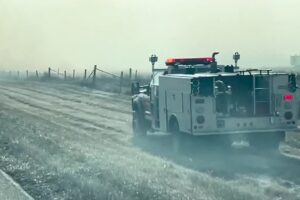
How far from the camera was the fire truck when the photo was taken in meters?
14.9

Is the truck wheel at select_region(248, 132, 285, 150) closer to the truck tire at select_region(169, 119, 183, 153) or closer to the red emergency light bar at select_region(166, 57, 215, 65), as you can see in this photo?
the truck tire at select_region(169, 119, 183, 153)

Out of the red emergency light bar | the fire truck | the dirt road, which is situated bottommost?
the dirt road

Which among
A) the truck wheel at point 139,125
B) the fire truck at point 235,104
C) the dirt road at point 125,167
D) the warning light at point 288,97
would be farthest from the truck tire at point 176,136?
the truck wheel at point 139,125

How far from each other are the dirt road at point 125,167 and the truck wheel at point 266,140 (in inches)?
7.8

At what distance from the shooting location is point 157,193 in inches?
422

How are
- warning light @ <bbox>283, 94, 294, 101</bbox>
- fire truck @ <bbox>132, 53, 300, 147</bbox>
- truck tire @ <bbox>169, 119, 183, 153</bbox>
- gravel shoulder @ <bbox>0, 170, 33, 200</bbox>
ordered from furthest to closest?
truck tire @ <bbox>169, 119, 183, 153</bbox> < warning light @ <bbox>283, 94, 294, 101</bbox> < fire truck @ <bbox>132, 53, 300, 147</bbox> < gravel shoulder @ <bbox>0, 170, 33, 200</bbox>

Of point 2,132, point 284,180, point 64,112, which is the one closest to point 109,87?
point 64,112

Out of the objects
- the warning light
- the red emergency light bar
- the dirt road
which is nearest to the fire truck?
the warning light

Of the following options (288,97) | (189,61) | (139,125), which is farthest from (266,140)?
(139,125)

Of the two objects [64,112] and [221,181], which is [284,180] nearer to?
[221,181]

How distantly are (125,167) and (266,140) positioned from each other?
13.0 ft

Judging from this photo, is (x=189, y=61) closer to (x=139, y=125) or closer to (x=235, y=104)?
(x=235, y=104)

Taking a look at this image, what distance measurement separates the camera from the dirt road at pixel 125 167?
11109 mm

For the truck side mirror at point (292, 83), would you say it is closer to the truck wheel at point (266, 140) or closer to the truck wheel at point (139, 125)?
the truck wheel at point (266, 140)
